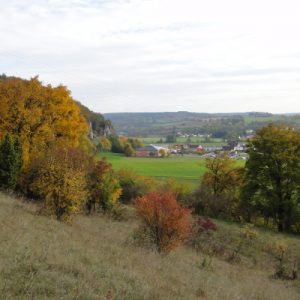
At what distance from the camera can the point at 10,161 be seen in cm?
3139

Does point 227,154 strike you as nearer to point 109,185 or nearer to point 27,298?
point 109,185

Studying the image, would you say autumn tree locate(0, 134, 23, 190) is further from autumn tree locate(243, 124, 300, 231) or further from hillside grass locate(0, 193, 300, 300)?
autumn tree locate(243, 124, 300, 231)

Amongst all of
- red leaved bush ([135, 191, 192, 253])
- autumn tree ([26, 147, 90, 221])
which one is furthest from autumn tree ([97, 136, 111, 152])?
red leaved bush ([135, 191, 192, 253])

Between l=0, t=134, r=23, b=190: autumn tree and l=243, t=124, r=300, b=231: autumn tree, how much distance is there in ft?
70.1

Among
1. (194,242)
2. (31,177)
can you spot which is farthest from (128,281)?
(31,177)

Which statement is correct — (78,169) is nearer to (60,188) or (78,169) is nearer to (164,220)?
(60,188)

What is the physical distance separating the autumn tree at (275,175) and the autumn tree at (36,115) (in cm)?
1718

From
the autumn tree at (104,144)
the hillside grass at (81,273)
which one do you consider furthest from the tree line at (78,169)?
the autumn tree at (104,144)

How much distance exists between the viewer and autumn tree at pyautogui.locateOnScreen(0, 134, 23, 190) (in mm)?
31125

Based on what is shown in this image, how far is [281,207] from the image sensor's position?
39.7 metres

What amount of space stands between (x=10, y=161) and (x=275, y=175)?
2377 cm

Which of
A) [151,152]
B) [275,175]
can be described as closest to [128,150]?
[151,152]

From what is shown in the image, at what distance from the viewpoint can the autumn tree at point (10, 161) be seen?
31125 mm

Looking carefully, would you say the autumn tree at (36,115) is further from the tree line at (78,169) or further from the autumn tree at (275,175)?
the autumn tree at (275,175)
